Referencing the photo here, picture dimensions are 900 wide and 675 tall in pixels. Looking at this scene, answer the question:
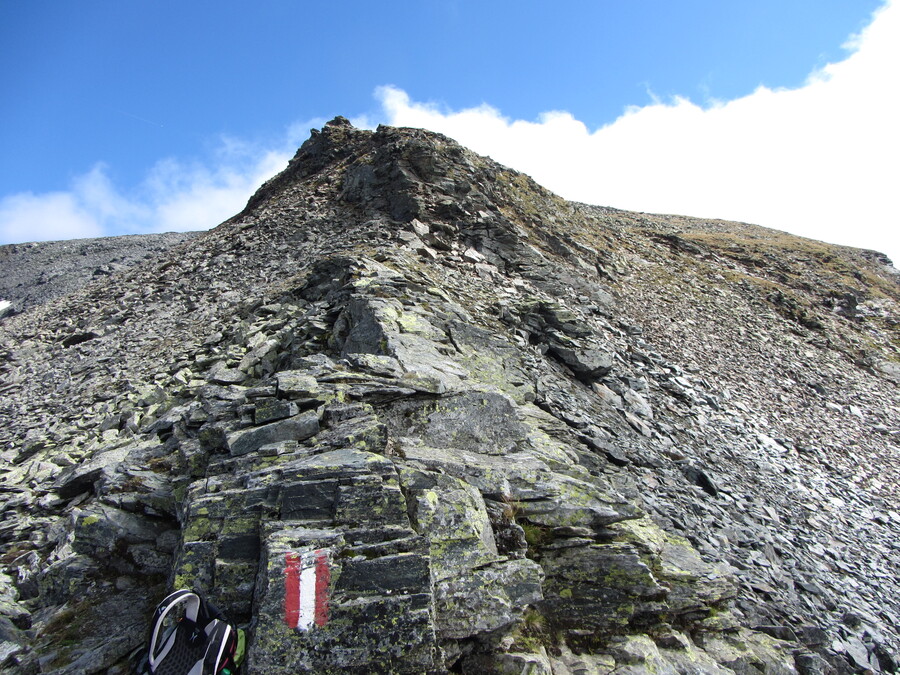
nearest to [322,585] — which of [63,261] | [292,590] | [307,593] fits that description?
[307,593]

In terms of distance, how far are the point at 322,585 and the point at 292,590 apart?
1.08ft

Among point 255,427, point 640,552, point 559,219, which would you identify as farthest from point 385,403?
point 559,219

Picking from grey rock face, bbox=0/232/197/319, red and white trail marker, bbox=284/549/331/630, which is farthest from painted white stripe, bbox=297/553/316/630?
grey rock face, bbox=0/232/197/319

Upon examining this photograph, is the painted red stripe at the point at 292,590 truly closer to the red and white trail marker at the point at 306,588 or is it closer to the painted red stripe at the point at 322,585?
the red and white trail marker at the point at 306,588

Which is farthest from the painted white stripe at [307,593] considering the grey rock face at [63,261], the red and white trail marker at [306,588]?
the grey rock face at [63,261]

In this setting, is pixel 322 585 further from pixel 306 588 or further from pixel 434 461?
pixel 434 461

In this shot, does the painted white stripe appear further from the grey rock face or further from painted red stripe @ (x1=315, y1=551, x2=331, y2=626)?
the grey rock face

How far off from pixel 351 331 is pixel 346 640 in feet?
25.9

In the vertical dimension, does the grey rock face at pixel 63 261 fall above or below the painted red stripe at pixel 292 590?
above

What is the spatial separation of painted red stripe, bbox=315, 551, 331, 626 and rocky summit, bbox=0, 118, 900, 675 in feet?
0.08

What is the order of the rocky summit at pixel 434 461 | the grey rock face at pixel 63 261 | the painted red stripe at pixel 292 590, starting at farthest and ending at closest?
the grey rock face at pixel 63 261
the rocky summit at pixel 434 461
the painted red stripe at pixel 292 590

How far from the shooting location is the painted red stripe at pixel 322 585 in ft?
17.6

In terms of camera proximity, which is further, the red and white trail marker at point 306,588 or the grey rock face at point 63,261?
the grey rock face at point 63,261

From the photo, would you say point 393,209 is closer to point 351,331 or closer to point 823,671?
point 351,331
